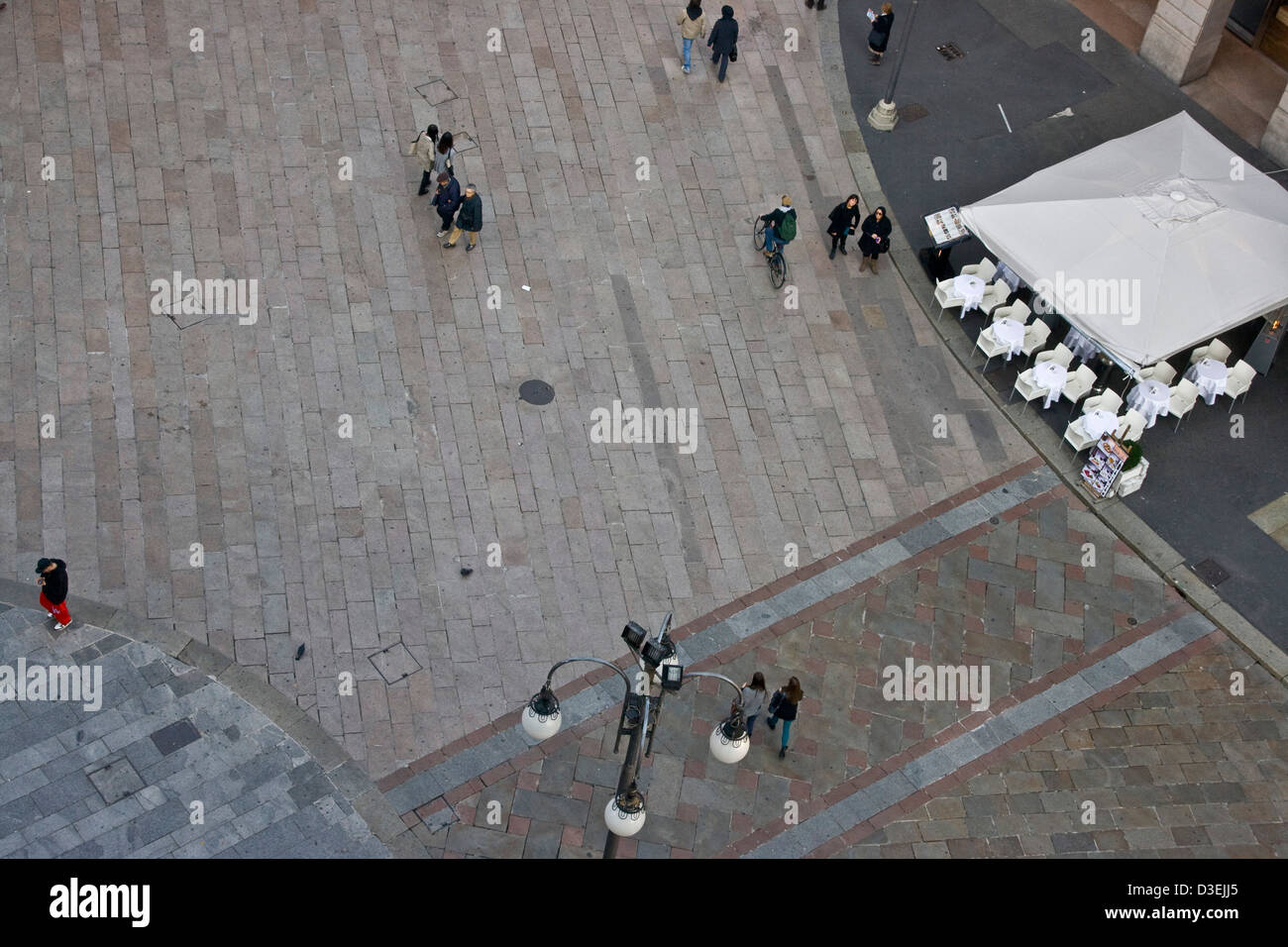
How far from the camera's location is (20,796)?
18.5 metres

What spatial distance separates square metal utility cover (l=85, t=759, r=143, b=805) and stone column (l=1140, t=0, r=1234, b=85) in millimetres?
21220

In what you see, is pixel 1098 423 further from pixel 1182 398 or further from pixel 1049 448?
pixel 1182 398

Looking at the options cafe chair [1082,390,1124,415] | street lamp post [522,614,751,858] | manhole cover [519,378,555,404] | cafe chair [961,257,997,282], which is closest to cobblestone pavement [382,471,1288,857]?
cafe chair [1082,390,1124,415]

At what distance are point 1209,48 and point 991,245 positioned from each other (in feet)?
27.7

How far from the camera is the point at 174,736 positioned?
63.4 feet

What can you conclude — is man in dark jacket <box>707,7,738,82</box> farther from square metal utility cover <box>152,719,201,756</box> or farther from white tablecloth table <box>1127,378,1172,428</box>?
square metal utility cover <box>152,719,201,756</box>

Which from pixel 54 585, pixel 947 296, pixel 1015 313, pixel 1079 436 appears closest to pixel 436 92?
pixel 947 296

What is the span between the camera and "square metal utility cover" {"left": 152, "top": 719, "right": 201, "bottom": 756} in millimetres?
19219

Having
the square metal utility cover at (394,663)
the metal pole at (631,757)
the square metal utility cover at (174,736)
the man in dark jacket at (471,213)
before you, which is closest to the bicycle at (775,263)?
the man in dark jacket at (471,213)

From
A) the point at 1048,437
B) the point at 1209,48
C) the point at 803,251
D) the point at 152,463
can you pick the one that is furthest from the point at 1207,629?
the point at 152,463

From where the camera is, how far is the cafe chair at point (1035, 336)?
24.5 m

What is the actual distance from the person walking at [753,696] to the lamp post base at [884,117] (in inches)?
460

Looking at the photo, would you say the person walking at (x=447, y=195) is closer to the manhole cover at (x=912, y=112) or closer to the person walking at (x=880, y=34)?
the manhole cover at (x=912, y=112)

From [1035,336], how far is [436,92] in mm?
10301
